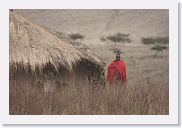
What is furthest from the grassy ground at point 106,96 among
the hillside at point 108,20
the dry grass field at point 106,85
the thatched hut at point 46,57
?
the hillside at point 108,20

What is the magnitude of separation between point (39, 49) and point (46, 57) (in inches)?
4.5

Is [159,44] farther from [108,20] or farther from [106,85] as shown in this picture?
[106,85]

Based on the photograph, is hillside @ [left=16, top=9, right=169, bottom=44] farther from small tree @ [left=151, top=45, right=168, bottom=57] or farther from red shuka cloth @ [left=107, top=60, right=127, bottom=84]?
red shuka cloth @ [left=107, top=60, right=127, bottom=84]

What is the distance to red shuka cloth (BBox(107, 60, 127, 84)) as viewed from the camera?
13597mm

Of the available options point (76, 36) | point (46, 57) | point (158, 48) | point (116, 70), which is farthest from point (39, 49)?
point (158, 48)

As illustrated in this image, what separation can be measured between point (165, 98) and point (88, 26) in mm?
1129

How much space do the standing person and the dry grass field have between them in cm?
5

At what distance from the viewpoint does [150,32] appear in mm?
13656

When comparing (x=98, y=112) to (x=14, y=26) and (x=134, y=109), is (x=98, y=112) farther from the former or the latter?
(x=14, y=26)

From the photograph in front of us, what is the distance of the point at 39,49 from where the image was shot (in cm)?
1359

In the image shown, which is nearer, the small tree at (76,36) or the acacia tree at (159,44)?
the acacia tree at (159,44)

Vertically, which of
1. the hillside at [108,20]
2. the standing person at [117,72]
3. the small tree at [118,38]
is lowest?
the standing person at [117,72]

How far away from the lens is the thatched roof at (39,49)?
1351 cm
